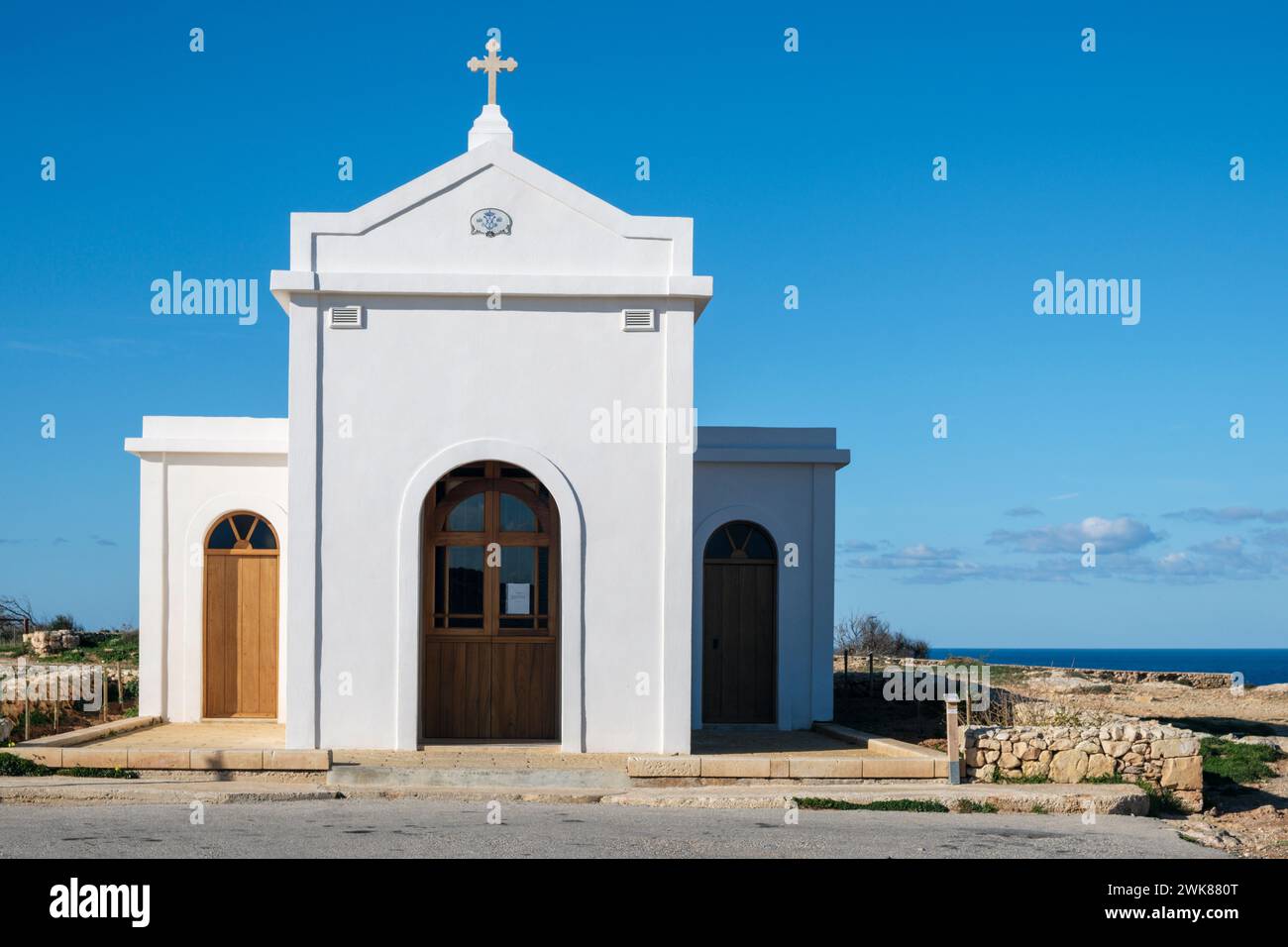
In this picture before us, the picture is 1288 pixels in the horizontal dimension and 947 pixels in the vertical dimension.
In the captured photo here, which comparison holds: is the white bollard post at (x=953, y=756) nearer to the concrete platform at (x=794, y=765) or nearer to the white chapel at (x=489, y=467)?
the concrete platform at (x=794, y=765)

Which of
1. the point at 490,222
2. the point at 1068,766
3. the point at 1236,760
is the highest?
the point at 490,222

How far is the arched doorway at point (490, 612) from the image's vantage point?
1458 centimetres

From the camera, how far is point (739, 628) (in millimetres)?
17859

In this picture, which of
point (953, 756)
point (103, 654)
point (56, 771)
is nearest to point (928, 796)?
point (953, 756)

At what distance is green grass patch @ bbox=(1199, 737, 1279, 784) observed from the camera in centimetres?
1605

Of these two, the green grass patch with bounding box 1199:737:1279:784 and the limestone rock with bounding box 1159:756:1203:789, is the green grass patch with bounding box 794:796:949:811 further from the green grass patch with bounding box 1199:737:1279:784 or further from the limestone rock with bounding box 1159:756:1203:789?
the green grass patch with bounding box 1199:737:1279:784

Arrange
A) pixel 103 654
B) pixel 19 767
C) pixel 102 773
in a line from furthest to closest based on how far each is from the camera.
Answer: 1. pixel 103 654
2. pixel 19 767
3. pixel 102 773

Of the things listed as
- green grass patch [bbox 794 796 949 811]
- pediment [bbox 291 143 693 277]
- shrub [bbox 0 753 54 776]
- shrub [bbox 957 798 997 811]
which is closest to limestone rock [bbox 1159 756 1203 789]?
shrub [bbox 957 798 997 811]

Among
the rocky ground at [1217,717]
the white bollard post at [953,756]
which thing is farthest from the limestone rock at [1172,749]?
the white bollard post at [953,756]

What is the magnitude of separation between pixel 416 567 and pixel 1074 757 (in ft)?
22.9

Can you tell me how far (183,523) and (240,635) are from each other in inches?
62.7

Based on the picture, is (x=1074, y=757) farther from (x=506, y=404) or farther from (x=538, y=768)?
(x=506, y=404)

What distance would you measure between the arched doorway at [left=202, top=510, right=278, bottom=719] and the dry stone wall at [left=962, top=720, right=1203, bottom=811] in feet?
28.5

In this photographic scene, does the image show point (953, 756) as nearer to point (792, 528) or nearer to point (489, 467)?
point (792, 528)
